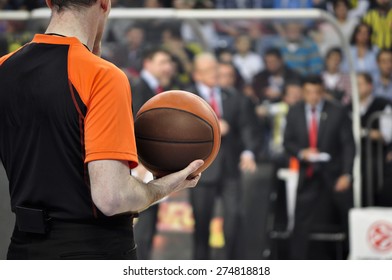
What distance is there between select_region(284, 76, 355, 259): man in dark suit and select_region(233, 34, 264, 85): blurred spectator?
52cm

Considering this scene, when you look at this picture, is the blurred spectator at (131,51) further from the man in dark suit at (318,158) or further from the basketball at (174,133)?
the basketball at (174,133)

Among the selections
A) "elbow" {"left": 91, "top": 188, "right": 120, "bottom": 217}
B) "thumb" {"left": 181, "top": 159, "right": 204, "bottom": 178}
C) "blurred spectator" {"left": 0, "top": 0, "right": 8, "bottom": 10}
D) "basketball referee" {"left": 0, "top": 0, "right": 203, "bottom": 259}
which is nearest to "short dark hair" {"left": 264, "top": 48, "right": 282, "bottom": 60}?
"blurred spectator" {"left": 0, "top": 0, "right": 8, "bottom": 10}

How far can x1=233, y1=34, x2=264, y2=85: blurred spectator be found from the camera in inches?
306

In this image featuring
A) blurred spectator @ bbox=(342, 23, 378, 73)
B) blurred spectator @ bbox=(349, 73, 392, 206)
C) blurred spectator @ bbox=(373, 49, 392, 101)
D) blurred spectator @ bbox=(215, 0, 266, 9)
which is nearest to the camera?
blurred spectator @ bbox=(349, 73, 392, 206)

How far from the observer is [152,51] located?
7492 millimetres

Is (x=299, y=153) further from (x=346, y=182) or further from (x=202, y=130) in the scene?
(x=202, y=130)

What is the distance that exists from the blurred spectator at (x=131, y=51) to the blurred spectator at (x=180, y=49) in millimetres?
236

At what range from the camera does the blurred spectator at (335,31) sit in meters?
7.88

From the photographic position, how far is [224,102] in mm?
7535

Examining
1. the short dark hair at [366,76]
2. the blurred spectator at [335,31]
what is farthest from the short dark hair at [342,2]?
the short dark hair at [366,76]

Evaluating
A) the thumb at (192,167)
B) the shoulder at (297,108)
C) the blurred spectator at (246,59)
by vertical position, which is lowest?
the shoulder at (297,108)

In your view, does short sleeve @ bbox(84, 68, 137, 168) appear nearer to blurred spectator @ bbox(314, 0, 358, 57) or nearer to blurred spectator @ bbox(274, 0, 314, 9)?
blurred spectator @ bbox(314, 0, 358, 57)

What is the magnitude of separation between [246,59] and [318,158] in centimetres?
→ 123

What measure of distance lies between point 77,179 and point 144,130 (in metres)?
0.41
